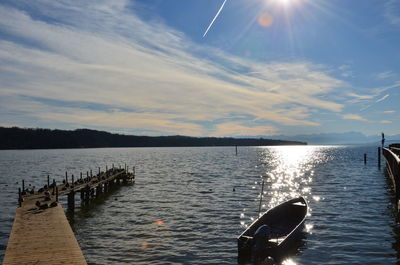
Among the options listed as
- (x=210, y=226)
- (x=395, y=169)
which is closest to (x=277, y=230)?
(x=210, y=226)

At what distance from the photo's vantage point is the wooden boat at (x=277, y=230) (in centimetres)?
1827

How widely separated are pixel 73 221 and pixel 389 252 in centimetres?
2430

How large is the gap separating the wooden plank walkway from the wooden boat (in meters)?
8.57

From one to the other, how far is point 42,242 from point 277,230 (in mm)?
14688

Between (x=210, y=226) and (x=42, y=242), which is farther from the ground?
(x=42, y=242)


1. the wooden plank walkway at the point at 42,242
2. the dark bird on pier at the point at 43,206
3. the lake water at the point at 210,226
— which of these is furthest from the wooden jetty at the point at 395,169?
the dark bird on pier at the point at 43,206

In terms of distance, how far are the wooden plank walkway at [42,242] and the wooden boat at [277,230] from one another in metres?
8.57

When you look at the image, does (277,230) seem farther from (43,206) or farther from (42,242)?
(43,206)

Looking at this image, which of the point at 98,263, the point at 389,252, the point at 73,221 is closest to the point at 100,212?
the point at 73,221

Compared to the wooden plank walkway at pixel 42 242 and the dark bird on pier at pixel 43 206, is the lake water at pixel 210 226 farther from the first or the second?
the dark bird on pier at pixel 43 206

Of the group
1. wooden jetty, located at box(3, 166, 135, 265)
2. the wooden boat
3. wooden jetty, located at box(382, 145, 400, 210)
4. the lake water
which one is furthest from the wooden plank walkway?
wooden jetty, located at box(382, 145, 400, 210)

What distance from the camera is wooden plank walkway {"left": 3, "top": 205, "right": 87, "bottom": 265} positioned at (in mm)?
14407

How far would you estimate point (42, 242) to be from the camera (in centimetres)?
1664

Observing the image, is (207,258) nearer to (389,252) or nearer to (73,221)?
(389,252)
